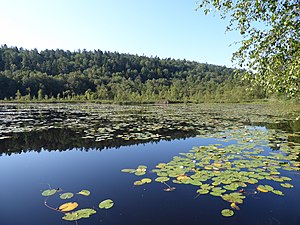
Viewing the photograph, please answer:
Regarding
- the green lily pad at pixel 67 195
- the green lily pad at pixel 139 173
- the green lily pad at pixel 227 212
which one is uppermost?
the green lily pad at pixel 227 212

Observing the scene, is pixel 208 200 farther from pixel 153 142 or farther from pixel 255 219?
pixel 153 142

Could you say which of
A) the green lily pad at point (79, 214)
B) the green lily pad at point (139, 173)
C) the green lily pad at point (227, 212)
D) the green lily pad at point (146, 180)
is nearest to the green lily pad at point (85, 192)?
the green lily pad at point (79, 214)

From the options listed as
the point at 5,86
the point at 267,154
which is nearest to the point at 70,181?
the point at 267,154

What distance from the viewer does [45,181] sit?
4.24 m

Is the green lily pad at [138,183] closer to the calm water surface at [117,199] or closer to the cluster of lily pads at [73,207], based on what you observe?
the calm water surface at [117,199]

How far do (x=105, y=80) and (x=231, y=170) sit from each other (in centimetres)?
7682

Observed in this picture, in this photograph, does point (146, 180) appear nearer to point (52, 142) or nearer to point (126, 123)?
point (52, 142)

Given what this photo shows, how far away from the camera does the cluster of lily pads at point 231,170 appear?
12.2ft

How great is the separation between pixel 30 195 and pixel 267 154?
5504mm

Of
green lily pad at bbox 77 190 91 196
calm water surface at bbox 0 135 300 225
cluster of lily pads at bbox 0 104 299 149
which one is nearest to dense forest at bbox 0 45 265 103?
cluster of lily pads at bbox 0 104 299 149

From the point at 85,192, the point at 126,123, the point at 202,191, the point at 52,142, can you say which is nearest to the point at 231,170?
the point at 202,191

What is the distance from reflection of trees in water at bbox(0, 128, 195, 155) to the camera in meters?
6.79

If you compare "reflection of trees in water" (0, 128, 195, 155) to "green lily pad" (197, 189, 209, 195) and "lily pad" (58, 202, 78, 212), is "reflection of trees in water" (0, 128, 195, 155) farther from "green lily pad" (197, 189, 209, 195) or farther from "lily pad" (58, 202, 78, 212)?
"green lily pad" (197, 189, 209, 195)

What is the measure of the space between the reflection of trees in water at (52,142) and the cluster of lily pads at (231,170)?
244cm
